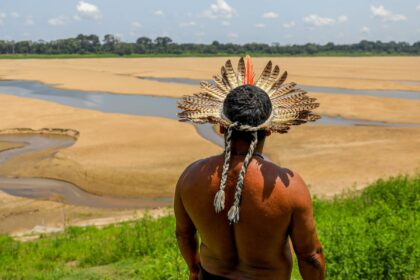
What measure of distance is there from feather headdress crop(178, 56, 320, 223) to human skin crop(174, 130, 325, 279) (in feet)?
0.17

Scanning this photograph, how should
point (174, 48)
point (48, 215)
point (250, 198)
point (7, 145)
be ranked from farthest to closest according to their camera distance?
point (174, 48), point (7, 145), point (48, 215), point (250, 198)

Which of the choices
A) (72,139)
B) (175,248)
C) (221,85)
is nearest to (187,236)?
(221,85)

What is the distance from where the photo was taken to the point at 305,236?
2.15 meters

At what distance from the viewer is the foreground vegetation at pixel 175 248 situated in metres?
4.62

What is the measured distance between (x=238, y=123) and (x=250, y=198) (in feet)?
1.08

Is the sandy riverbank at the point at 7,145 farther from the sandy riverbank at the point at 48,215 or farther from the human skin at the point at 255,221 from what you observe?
the human skin at the point at 255,221

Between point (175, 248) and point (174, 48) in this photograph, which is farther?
point (174, 48)

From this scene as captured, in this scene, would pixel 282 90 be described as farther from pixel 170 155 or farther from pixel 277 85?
pixel 170 155

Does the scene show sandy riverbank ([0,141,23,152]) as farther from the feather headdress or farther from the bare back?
the bare back

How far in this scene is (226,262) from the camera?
229cm

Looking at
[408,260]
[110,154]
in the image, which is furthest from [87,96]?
[408,260]

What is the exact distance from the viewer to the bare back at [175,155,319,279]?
6.93 ft

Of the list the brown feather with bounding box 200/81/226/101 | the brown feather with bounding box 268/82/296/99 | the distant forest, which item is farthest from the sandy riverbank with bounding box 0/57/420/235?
the distant forest

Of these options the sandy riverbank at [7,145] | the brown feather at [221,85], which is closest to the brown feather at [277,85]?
the brown feather at [221,85]
